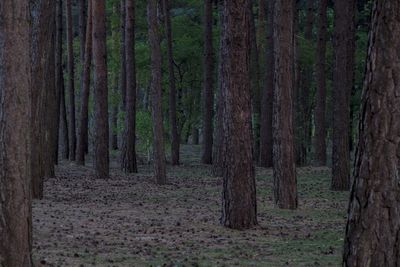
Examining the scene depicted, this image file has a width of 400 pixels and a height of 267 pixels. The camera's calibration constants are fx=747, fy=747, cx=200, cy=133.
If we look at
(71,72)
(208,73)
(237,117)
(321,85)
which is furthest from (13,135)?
(71,72)

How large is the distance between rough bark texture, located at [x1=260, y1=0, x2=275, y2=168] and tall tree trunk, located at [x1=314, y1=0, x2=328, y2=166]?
1.82m

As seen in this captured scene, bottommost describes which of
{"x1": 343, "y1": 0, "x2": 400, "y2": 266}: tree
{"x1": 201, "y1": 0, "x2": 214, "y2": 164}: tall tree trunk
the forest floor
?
the forest floor

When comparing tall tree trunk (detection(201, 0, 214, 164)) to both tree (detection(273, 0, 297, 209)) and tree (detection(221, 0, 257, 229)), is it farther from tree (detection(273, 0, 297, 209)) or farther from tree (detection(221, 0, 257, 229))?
tree (detection(221, 0, 257, 229))

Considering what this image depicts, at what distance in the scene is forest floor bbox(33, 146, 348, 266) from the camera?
1059 cm

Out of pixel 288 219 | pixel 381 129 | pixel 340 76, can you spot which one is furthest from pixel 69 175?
pixel 381 129

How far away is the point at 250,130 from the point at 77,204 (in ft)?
18.9

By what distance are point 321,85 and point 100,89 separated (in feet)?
29.9

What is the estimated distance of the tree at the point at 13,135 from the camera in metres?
7.93

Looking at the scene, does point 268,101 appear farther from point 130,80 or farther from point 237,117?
point 237,117

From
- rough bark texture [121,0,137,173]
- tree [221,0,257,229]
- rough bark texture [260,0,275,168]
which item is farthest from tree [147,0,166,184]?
tree [221,0,257,229]

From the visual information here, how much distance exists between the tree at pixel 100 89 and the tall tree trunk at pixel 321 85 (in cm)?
830

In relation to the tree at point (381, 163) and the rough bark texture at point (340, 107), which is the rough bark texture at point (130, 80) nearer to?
the rough bark texture at point (340, 107)

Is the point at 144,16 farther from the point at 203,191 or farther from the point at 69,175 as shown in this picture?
the point at 203,191

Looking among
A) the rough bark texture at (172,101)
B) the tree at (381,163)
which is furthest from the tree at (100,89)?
the tree at (381,163)
